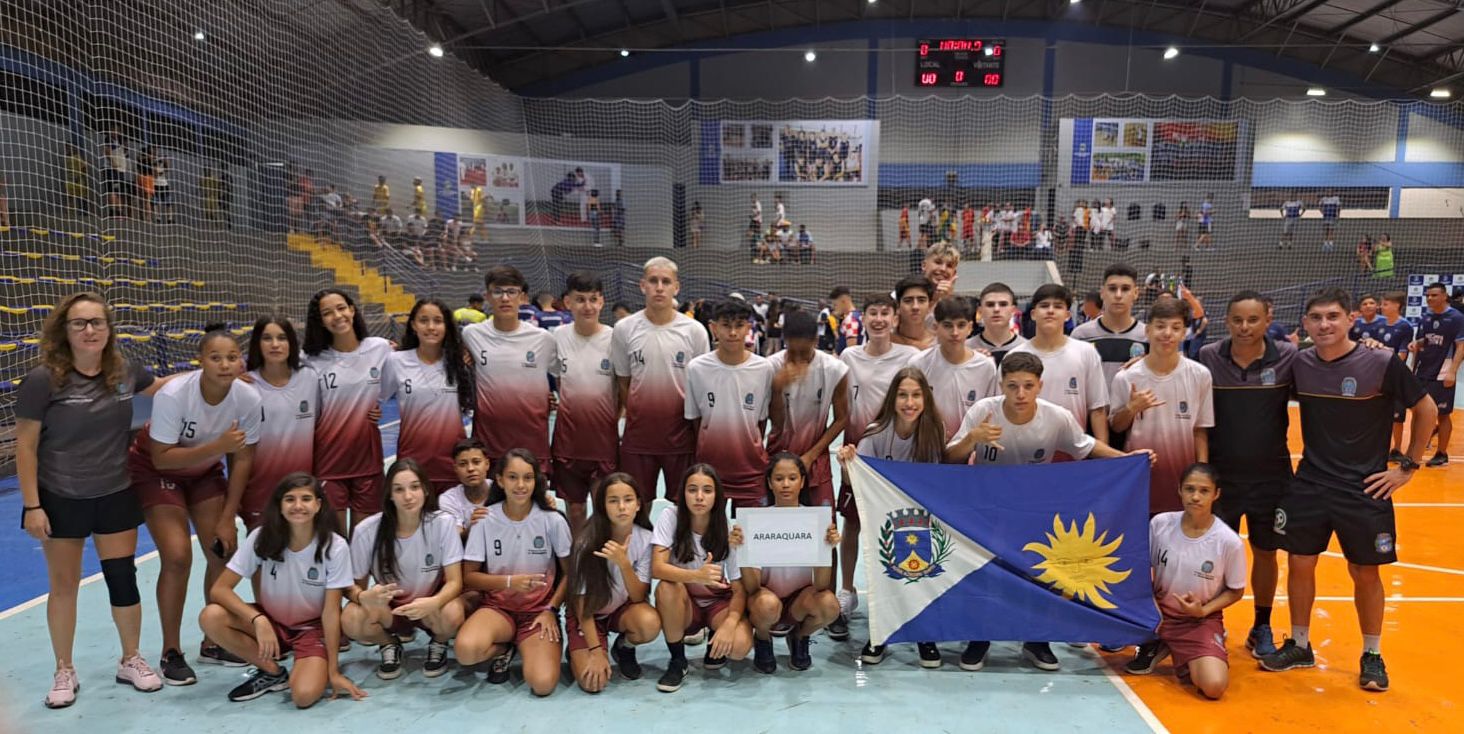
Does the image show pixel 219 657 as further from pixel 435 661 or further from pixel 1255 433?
pixel 1255 433

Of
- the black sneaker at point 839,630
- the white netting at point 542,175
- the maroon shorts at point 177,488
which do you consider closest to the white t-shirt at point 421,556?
the maroon shorts at point 177,488

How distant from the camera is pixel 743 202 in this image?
23453 millimetres

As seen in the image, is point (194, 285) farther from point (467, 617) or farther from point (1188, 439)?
point (1188, 439)

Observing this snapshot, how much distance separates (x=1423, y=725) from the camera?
3.87 metres

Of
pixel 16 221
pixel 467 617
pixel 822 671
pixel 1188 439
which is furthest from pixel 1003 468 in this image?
pixel 16 221

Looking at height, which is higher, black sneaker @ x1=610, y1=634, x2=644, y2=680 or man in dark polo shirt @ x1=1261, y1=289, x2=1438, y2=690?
man in dark polo shirt @ x1=1261, y1=289, x2=1438, y2=690

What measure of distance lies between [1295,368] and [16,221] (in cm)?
1480

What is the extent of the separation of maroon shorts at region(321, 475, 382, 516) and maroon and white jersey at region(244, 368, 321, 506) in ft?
0.76

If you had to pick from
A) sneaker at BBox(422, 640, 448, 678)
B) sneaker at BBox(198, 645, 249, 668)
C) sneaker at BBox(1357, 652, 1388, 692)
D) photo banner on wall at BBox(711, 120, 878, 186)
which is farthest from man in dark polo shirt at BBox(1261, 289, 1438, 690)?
photo banner on wall at BBox(711, 120, 878, 186)

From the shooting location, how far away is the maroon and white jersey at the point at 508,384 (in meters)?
5.14

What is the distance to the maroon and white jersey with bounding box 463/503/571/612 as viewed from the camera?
4.39 m

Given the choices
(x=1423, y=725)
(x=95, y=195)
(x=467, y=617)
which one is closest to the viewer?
(x=1423, y=725)

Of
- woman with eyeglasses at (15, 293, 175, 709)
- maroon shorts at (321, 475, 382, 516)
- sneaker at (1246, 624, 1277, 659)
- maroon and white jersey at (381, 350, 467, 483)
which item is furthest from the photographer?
maroon and white jersey at (381, 350, 467, 483)

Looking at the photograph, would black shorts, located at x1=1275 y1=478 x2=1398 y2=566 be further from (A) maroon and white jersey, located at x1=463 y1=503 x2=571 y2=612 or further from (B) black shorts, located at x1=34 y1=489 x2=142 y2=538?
(B) black shorts, located at x1=34 y1=489 x2=142 y2=538
